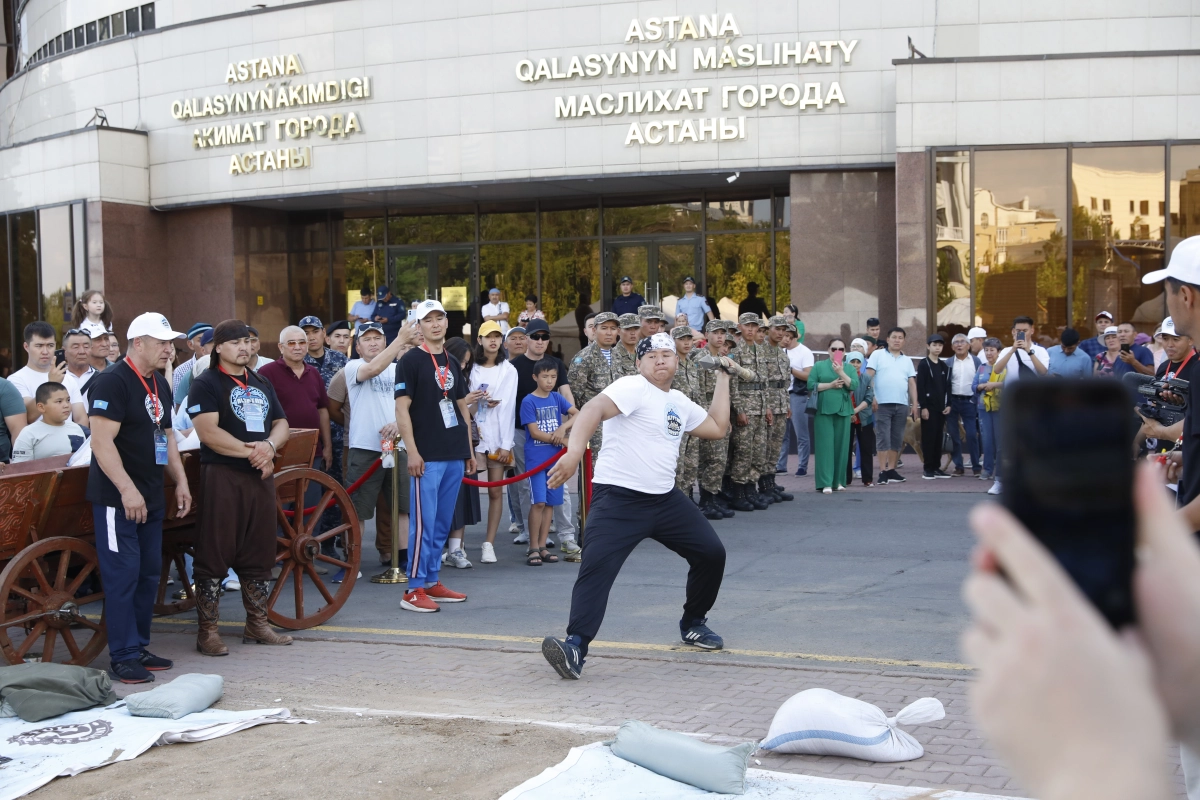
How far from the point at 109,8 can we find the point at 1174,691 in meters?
30.0

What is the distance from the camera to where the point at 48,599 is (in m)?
7.02

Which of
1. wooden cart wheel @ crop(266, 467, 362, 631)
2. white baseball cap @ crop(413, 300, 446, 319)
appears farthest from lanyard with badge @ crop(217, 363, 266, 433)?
white baseball cap @ crop(413, 300, 446, 319)

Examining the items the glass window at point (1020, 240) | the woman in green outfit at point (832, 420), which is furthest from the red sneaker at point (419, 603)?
the glass window at point (1020, 240)

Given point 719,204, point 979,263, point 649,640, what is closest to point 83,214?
point 719,204

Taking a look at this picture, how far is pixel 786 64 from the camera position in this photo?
20641 millimetres

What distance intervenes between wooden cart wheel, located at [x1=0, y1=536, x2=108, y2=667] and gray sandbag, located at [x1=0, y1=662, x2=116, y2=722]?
0.44m

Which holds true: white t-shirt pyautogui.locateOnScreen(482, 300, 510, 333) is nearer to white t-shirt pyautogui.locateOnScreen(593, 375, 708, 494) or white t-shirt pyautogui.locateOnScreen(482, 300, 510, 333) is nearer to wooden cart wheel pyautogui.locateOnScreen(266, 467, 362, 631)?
wooden cart wheel pyautogui.locateOnScreen(266, 467, 362, 631)

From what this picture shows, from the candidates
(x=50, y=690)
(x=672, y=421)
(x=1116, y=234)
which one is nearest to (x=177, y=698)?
(x=50, y=690)

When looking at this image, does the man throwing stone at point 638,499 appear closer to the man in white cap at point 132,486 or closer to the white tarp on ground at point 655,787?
the white tarp on ground at point 655,787

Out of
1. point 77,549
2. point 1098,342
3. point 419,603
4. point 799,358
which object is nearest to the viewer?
point 77,549

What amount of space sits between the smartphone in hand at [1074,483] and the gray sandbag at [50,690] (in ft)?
20.6

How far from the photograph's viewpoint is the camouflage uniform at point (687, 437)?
40.7 feet

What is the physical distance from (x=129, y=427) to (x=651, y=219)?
18005mm

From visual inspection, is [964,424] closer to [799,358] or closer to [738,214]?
[799,358]
